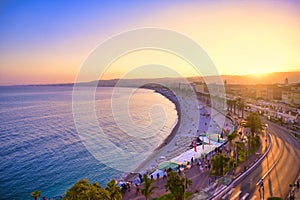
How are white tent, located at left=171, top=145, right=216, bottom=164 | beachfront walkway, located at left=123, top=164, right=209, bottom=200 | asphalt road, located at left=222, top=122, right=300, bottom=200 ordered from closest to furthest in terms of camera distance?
1. asphalt road, located at left=222, top=122, right=300, bottom=200
2. beachfront walkway, located at left=123, top=164, right=209, bottom=200
3. white tent, located at left=171, top=145, right=216, bottom=164

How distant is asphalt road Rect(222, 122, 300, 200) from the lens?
56.9 ft

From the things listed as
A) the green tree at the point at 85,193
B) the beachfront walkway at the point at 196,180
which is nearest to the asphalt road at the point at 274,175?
the beachfront walkway at the point at 196,180

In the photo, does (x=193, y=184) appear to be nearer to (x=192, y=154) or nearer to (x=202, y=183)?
(x=202, y=183)

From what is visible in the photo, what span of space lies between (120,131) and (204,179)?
33660mm

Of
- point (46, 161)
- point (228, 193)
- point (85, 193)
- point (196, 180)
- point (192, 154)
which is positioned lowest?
point (46, 161)

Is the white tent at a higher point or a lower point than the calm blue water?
higher

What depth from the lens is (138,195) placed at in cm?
1919

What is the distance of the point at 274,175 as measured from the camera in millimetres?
20406

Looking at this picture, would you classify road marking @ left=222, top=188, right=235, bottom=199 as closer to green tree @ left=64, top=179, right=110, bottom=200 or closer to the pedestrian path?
the pedestrian path

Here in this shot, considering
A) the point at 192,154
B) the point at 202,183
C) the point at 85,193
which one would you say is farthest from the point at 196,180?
the point at 85,193

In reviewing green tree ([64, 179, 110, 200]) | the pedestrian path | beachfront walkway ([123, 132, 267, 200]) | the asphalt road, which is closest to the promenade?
beachfront walkway ([123, 132, 267, 200])

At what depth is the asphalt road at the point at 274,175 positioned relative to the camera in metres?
17.3

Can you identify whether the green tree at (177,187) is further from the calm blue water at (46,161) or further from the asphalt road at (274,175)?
the calm blue water at (46,161)

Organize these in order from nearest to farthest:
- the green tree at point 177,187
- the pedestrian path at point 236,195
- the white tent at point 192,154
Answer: the green tree at point 177,187 < the pedestrian path at point 236,195 < the white tent at point 192,154
